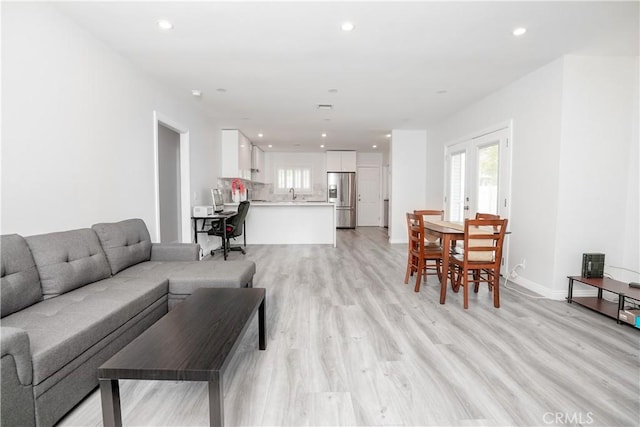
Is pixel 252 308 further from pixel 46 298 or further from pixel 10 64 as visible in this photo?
pixel 10 64

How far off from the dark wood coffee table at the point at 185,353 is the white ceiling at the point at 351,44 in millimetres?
2203

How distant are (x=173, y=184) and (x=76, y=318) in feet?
14.6

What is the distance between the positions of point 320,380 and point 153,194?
3.00 metres

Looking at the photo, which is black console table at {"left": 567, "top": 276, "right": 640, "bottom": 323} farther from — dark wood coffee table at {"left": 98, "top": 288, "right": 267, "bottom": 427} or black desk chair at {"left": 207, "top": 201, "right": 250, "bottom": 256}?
black desk chair at {"left": 207, "top": 201, "right": 250, "bottom": 256}

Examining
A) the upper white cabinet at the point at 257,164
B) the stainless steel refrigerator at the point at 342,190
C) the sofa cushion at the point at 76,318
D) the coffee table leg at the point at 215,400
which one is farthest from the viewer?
the stainless steel refrigerator at the point at 342,190

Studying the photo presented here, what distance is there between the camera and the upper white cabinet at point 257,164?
812 cm

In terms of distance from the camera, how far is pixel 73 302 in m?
1.84

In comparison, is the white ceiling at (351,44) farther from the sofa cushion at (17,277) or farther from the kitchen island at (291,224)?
the kitchen island at (291,224)

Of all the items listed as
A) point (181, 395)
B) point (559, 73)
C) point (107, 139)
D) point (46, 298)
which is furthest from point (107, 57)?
point (559, 73)

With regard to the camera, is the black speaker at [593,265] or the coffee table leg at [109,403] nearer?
the coffee table leg at [109,403]

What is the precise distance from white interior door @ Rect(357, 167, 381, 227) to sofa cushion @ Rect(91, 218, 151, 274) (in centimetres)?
769

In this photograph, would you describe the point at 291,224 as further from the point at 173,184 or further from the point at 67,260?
the point at 67,260

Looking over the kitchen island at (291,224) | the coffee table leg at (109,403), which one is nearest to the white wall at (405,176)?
the kitchen island at (291,224)

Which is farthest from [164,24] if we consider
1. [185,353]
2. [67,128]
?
[185,353]
